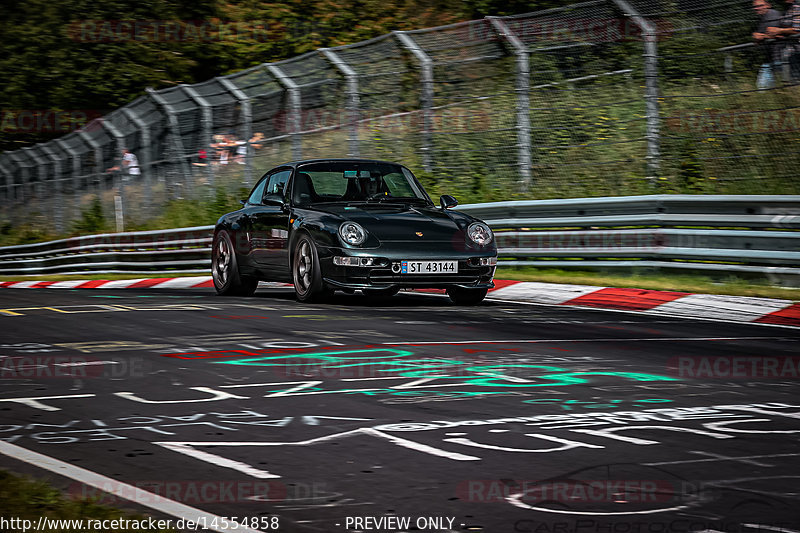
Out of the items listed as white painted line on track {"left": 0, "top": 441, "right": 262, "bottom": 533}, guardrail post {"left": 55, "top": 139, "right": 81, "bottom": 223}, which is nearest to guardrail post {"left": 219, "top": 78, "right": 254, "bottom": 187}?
guardrail post {"left": 55, "top": 139, "right": 81, "bottom": 223}

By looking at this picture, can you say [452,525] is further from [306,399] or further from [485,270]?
[485,270]

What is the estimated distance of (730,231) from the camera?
12.7 metres

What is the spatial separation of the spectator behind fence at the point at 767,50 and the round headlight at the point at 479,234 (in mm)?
3884

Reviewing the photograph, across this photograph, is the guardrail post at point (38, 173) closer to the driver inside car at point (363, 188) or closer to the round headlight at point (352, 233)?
the driver inside car at point (363, 188)

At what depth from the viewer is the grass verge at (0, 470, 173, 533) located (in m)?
3.83

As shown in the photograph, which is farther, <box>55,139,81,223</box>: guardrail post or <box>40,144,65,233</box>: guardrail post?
<box>40,144,65,233</box>: guardrail post

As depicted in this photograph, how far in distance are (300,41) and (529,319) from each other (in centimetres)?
2810

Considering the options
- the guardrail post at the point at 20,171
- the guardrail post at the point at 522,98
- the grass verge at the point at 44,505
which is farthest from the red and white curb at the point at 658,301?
the guardrail post at the point at 20,171

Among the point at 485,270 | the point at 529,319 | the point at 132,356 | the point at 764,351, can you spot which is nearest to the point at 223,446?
the point at 132,356

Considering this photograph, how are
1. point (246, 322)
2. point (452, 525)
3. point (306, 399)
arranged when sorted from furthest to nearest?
point (246, 322)
point (306, 399)
point (452, 525)

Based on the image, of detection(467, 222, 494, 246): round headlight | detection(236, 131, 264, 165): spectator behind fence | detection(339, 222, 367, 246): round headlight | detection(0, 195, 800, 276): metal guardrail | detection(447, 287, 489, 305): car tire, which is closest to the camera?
detection(339, 222, 367, 246): round headlight

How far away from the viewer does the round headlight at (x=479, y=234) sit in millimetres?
11844

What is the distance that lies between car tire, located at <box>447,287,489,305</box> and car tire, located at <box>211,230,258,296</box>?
8.05ft

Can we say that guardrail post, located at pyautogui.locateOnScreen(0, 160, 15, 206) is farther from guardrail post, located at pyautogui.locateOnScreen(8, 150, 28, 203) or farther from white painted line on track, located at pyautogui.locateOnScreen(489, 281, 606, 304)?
white painted line on track, located at pyautogui.locateOnScreen(489, 281, 606, 304)
